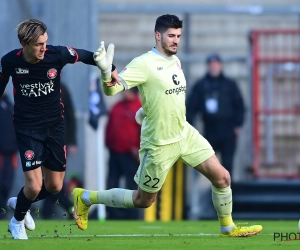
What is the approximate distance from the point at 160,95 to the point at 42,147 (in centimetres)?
126

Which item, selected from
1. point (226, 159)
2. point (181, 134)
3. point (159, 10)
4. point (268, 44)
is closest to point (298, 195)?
point (226, 159)

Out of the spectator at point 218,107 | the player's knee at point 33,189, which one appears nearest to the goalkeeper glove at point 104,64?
the player's knee at point 33,189

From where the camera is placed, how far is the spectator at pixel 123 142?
16391 millimetres

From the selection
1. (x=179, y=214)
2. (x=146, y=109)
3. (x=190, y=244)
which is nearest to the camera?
(x=190, y=244)

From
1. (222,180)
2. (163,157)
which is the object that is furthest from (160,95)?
(222,180)

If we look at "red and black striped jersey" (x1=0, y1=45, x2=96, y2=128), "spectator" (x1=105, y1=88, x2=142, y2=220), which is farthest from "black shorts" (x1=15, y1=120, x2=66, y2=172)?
"spectator" (x1=105, y1=88, x2=142, y2=220)

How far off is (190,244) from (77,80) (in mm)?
7907

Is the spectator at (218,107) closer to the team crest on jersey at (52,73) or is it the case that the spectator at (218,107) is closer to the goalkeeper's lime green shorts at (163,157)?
the goalkeeper's lime green shorts at (163,157)

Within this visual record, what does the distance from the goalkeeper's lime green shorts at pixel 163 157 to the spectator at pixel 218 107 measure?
6.20 m

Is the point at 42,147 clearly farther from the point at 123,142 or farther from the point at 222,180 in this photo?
the point at 123,142

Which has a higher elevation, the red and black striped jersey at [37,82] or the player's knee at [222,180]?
the red and black striped jersey at [37,82]

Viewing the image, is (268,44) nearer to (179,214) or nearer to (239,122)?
(239,122)

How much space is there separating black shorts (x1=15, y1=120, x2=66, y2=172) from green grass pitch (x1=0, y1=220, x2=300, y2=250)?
749 mm

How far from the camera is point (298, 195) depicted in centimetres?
1691
